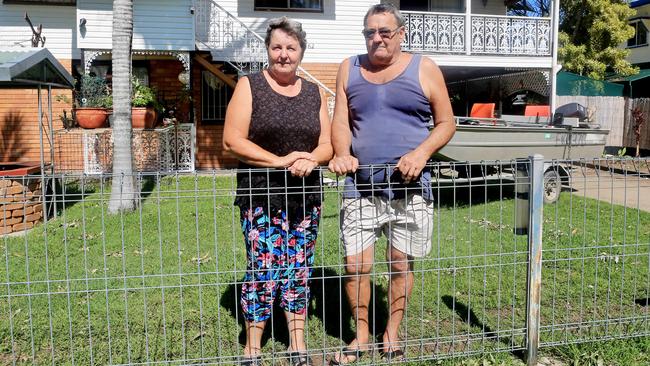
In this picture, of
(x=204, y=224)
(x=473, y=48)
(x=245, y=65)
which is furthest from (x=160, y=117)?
(x=473, y=48)

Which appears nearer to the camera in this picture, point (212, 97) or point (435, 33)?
point (212, 97)

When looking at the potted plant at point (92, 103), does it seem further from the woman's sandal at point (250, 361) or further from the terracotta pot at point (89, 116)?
the woman's sandal at point (250, 361)

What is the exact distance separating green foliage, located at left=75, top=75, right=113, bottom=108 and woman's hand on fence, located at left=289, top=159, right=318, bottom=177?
35.1 ft

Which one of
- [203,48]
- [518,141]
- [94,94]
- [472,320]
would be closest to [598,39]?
[203,48]

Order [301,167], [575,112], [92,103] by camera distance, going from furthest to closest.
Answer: [92,103] < [575,112] < [301,167]

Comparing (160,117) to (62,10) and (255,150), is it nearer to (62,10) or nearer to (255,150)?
(62,10)

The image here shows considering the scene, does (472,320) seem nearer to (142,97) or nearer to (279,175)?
(279,175)

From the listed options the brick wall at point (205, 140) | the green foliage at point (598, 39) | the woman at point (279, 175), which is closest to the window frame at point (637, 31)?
the green foliage at point (598, 39)

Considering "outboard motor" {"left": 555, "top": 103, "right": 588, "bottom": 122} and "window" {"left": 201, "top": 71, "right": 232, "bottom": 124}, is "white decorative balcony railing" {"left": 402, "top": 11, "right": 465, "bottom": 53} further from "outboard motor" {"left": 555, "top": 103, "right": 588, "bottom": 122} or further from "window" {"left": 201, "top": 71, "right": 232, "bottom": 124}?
"outboard motor" {"left": 555, "top": 103, "right": 588, "bottom": 122}

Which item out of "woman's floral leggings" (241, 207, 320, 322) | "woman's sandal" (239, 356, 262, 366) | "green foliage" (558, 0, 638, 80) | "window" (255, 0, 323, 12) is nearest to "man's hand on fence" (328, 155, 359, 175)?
"woman's floral leggings" (241, 207, 320, 322)

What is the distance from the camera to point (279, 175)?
128 inches

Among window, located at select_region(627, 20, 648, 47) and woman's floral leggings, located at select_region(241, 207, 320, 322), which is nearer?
woman's floral leggings, located at select_region(241, 207, 320, 322)

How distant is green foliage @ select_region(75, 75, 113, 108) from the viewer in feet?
41.8

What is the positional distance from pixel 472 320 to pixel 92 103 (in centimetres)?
1076
